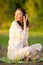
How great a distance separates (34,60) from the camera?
23.1ft

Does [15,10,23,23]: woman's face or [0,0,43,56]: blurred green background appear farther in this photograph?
[0,0,43,56]: blurred green background

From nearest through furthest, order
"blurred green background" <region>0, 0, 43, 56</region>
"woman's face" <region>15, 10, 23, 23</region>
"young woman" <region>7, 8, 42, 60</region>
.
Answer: "young woman" <region>7, 8, 42, 60</region>, "woman's face" <region>15, 10, 23, 23</region>, "blurred green background" <region>0, 0, 43, 56</region>

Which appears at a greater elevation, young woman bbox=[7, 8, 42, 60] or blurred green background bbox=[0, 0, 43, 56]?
blurred green background bbox=[0, 0, 43, 56]

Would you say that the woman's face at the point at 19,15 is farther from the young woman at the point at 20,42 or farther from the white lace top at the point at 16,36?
the white lace top at the point at 16,36

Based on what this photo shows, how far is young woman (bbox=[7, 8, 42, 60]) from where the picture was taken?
6.89 m

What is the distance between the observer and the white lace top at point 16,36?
→ 22.8 feet

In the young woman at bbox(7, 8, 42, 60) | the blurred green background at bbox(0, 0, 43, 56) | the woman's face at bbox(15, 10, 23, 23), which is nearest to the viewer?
the young woman at bbox(7, 8, 42, 60)

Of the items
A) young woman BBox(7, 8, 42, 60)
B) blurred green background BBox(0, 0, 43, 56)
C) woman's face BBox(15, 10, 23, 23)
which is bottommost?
young woman BBox(7, 8, 42, 60)

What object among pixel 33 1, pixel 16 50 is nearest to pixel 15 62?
pixel 16 50

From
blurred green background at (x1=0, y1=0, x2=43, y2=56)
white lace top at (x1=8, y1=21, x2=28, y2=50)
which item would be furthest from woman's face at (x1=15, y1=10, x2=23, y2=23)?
blurred green background at (x1=0, y1=0, x2=43, y2=56)

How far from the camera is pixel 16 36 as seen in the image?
6961mm

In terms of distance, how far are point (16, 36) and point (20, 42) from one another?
0.56 ft

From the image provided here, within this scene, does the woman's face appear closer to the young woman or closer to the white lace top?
the young woman

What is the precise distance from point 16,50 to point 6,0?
15.0m
